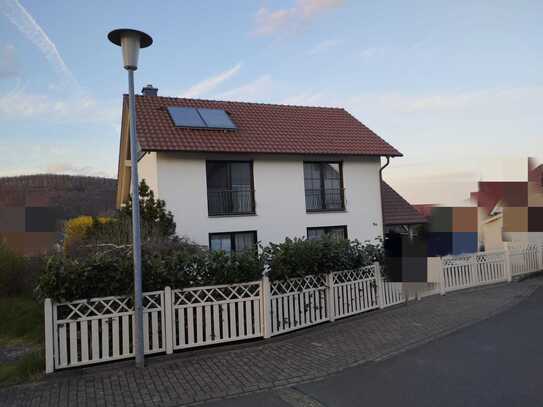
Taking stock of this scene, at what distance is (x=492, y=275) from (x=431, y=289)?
11.9ft

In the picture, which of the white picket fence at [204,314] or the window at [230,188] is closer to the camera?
the white picket fence at [204,314]

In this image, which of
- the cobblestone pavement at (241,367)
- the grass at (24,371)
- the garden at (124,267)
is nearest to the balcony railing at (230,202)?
the garden at (124,267)

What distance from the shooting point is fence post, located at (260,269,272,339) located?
788 centimetres

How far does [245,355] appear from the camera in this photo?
713cm

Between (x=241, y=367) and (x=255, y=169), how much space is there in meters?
10.2

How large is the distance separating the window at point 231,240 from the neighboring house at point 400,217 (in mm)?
6191

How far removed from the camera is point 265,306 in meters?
7.89

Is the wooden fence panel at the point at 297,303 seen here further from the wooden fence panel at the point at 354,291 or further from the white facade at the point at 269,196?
the white facade at the point at 269,196

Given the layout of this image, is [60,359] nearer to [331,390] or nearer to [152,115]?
[331,390]

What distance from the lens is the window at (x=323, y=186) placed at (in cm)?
1736

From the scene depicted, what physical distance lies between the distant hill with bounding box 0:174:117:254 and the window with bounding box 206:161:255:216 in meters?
5.32

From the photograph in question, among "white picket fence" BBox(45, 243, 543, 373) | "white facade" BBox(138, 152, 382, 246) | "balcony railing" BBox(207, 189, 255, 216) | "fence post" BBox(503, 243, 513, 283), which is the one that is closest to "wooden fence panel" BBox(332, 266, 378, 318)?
"white picket fence" BBox(45, 243, 543, 373)

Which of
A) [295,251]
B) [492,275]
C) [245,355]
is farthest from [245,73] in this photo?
[492,275]

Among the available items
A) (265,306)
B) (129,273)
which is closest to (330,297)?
(265,306)
